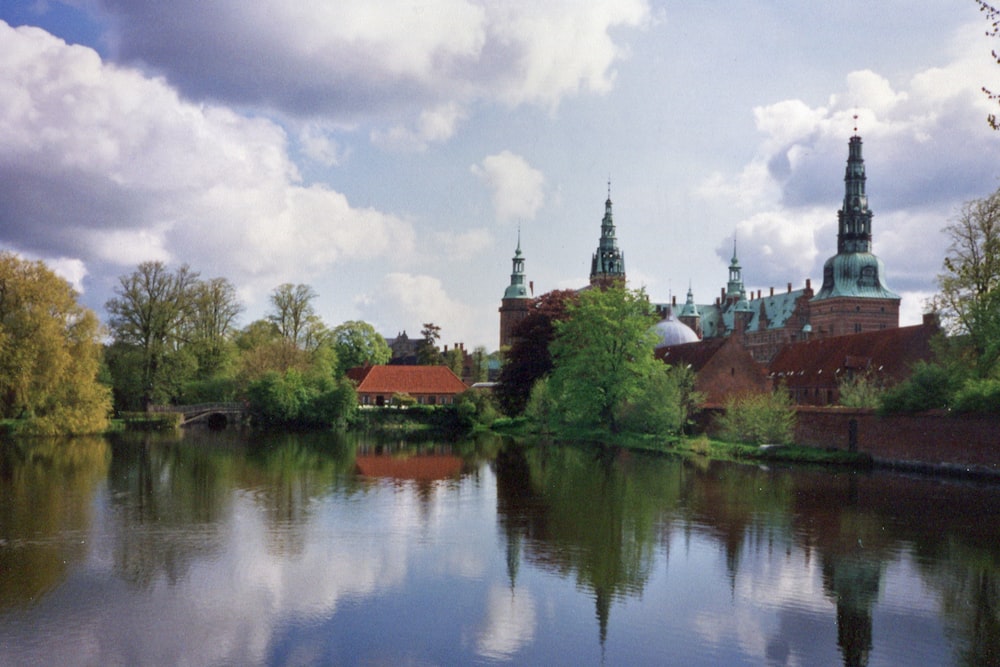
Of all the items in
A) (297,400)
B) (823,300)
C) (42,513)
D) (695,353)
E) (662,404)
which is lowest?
(42,513)

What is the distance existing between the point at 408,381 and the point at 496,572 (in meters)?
55.1

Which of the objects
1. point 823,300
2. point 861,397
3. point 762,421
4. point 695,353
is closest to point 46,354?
point 762,421

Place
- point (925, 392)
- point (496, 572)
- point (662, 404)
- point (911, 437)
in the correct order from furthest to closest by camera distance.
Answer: point (662, 404) < point (925, 392) < point (911, 437) < point (496, 572)

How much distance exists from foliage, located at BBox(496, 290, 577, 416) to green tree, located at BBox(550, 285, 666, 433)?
10.9 meters

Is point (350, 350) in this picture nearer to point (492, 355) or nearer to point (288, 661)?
point (492, 355)

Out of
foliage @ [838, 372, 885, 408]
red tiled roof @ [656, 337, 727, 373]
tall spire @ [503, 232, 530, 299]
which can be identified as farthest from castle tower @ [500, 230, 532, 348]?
foliage @ [838, 372, 885, 408]

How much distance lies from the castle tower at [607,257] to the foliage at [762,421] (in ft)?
209

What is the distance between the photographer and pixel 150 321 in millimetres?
56281

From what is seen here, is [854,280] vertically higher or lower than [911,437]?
higher

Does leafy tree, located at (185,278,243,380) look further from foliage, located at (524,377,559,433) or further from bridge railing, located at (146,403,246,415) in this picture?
foliage, located at (524,377,559,433)

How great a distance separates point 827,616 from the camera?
12156 millimetres

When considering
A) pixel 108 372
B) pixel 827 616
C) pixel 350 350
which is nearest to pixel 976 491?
pixel 827 616

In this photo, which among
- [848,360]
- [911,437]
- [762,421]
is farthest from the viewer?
[848,360]

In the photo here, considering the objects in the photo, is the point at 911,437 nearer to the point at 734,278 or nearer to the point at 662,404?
the point at 662,404
